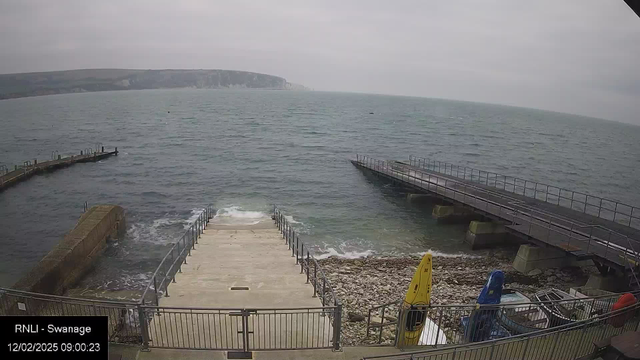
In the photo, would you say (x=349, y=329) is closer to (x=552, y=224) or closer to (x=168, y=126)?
(x=552, y=224)

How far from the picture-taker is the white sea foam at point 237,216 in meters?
25.6

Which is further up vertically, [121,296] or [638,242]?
[638,242]

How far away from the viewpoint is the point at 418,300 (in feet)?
29.0

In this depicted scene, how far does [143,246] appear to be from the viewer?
22.8 m

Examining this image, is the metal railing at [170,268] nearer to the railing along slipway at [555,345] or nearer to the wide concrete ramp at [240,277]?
the wide concrete ramp at [240,277]

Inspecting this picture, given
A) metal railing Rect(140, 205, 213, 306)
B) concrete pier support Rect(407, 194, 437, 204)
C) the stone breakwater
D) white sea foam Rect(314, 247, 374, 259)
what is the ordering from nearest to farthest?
metal railing Rect(140, 205, 213, 306) < the stone breakwater < white sea foam Rect(314, 247, 374, 259) < concrete pier support Rect(407, 194, 437, 204)

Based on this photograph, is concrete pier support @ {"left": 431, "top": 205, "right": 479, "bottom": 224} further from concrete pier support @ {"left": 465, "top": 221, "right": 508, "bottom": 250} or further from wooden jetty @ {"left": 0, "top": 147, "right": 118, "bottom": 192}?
wooden jetty @ {"left": 0, "top": 147, "right": 118, "bottom": 192}

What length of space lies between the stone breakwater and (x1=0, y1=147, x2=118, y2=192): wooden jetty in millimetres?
33515

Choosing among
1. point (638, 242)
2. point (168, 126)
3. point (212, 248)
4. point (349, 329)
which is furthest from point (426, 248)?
point (168, 126)

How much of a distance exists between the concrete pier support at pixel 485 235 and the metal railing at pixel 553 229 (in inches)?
42.1

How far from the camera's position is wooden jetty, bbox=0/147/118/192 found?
1396 inches

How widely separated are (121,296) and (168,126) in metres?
80.2

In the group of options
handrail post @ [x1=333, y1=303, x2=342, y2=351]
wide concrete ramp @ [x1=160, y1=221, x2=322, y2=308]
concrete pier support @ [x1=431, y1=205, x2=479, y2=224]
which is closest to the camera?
handrail post @ [x1=333, y1=303, x2=342, y2=351]

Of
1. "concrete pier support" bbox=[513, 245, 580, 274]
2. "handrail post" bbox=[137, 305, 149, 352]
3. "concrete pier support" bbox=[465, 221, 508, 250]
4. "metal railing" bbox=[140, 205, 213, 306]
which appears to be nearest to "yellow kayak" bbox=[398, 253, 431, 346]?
"handrail post" bbox=[137, 305, 149, 352]
